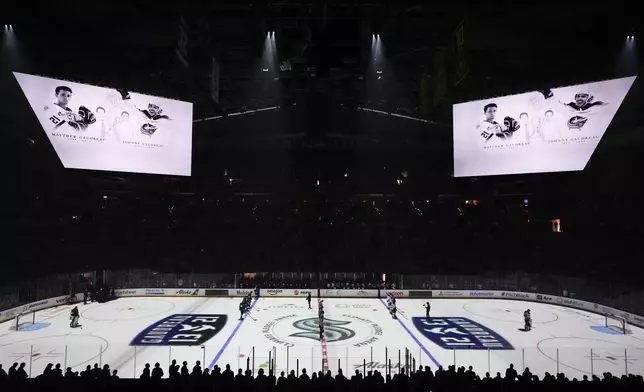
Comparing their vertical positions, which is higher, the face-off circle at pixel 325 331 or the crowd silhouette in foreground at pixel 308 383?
the crowd silhouette in foreground at pixel 308 383

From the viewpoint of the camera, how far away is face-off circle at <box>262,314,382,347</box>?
16875mm

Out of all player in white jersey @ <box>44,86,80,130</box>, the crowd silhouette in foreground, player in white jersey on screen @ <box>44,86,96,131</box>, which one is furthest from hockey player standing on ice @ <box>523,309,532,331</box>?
player in white jersey @ <box>44,86,80,130</box>

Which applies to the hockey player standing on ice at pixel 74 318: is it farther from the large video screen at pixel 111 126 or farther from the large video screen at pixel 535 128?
the large video screen at pixel 535 128

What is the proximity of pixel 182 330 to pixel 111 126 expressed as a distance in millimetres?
10556

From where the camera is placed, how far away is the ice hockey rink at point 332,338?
13139 millimetres

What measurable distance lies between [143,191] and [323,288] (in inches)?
649

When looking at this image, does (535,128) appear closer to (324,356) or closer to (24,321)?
(324,356)

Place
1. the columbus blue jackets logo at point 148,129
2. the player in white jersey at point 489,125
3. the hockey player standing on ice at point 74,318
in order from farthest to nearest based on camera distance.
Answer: the columbus blue jackets logo at point 148,129 → the player in white jersey at point 489,125 → the hockey player standing on ice at point 74,318

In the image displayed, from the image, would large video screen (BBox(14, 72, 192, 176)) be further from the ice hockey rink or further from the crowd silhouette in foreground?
the crowd silhouette in foreground

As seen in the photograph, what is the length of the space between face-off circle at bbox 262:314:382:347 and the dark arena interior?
23 centimetres

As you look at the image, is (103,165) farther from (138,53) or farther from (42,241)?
(42,241)

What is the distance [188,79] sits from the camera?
1955 cm

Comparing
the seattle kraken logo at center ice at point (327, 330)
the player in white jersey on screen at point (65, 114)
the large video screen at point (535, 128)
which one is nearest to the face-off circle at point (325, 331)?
the seattle kraken logo at center ice at point (327, 330)

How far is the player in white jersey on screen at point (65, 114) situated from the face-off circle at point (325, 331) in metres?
13.2
